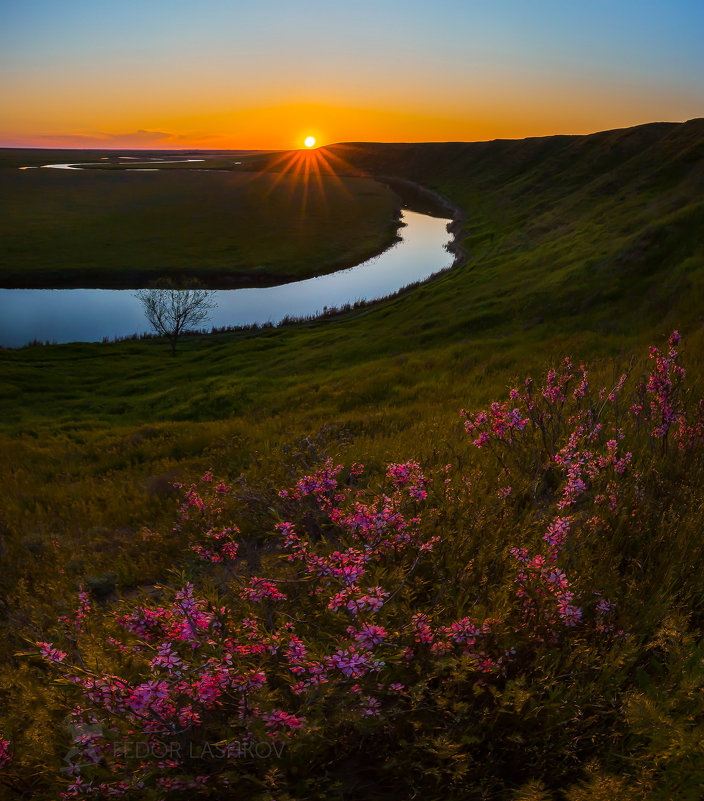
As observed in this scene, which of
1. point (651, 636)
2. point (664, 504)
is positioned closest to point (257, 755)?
point (651, 636)

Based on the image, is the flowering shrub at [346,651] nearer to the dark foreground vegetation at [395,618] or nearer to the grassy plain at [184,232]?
the dark foreground vegetation at [395,618]

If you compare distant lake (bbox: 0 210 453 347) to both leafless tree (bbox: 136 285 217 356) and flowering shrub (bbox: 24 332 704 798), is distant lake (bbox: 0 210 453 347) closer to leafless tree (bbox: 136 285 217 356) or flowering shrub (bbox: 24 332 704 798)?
leafless tree (bbox: 136 285 217 356)

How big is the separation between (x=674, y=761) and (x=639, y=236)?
2832 centimetres

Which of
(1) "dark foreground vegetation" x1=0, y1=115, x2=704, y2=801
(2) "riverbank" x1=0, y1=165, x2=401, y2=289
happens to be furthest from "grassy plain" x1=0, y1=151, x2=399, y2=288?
(1) "dark foreground vegetation" x1=0, y1=115, x2=704, y2=801

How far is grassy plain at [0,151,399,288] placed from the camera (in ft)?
208

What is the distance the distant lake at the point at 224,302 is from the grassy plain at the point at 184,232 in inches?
151

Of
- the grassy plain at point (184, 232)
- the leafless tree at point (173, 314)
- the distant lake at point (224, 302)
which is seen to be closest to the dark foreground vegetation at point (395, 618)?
the leafless tree at point (173, 314)

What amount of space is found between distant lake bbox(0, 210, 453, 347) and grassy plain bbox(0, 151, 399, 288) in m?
3.84

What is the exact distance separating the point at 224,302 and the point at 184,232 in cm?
3353

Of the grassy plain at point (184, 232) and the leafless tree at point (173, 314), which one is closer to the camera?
the leafless tree at point (173, 314)

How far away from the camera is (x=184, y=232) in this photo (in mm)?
82062

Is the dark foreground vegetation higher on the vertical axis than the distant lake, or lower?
lower

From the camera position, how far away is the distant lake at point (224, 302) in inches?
1864

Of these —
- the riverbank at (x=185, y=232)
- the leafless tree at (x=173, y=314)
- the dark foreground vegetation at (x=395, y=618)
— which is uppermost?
the riverbank at (x=185, y=232)
